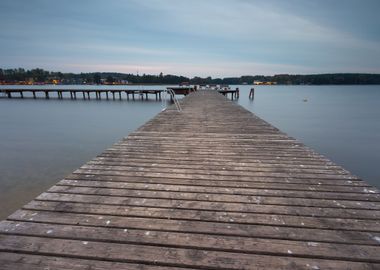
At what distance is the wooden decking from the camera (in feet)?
5.66

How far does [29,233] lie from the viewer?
1989 millimetres

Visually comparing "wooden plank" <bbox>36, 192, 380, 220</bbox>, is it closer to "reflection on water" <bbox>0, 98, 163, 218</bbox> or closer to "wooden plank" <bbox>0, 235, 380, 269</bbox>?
"wooden plank" <bbox>0, 235, 380, 269</bbox>

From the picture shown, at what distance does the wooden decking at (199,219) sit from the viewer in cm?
173

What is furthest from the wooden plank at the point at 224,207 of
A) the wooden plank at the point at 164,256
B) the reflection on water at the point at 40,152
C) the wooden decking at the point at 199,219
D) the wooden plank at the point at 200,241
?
the reflection on water at the point at 40,152

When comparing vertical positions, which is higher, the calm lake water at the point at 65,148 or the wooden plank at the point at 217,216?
the wooden plank at the point at 217,216

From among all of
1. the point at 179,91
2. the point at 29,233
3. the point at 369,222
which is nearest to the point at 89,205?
the point at 29,233

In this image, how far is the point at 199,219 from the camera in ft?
7.25

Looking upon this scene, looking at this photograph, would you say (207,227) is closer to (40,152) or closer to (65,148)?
(40,152)

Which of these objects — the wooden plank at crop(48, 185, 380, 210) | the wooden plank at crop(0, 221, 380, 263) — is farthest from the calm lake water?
the wooden plank at crop(0, 221, 380, 263)

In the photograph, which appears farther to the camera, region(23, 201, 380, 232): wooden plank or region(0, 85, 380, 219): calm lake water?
region(0, 85, 380, 219): calm lake water

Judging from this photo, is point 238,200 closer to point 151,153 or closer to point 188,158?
point 188,158

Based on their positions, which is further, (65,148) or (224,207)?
(65,148)

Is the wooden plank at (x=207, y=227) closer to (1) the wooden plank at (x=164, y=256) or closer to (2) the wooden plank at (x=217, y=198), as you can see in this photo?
(1) the wooden plank at (x=164, y=256)

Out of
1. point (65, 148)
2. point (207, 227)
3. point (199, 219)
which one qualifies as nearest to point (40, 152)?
point (65, 148)
